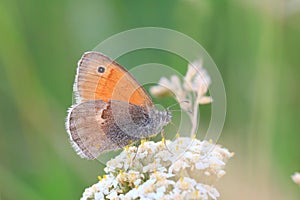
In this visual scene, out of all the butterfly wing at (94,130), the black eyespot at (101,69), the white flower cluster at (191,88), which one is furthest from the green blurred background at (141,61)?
the black eyespot at (101,69)

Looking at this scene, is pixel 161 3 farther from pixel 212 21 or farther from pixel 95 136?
pixel 95 136

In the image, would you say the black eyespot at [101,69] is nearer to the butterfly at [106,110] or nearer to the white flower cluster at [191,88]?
the butterfly at [106,110]

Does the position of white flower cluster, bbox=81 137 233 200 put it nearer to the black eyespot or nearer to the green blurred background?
the black eyespot

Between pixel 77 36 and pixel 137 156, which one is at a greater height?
pixel 77 36

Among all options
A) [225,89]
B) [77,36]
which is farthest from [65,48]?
[225,89]

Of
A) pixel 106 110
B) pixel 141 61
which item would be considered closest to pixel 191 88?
pixel 106 110

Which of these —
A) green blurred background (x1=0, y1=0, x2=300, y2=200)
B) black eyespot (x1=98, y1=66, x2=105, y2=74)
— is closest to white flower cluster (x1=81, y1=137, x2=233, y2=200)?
black eyespot (x1=98, y1=66, x2=105, y2=74)
